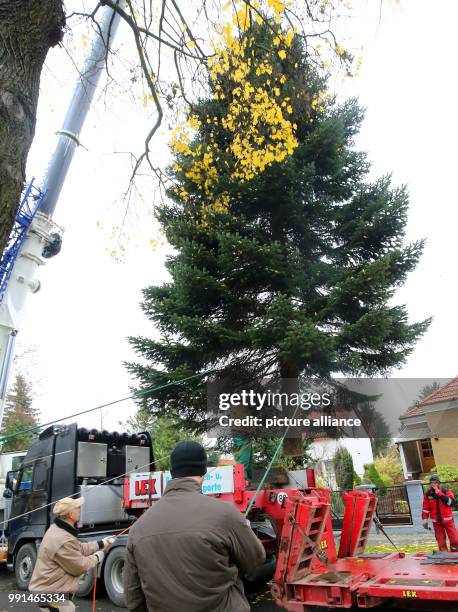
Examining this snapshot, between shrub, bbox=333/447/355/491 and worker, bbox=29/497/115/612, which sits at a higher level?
shrub, bbox=333/447/355/491

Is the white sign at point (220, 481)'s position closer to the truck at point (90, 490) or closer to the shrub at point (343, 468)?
the truck at point (90, 490)

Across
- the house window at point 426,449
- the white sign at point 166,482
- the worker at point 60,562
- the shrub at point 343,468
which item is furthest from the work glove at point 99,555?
the house window at point 426,449

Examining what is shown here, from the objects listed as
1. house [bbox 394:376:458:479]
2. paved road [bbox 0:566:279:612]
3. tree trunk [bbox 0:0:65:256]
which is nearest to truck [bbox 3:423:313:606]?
paved road [bbox 0:566:279:612]

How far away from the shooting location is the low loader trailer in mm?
4953

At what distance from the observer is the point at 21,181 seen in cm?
266

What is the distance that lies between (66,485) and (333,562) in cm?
472

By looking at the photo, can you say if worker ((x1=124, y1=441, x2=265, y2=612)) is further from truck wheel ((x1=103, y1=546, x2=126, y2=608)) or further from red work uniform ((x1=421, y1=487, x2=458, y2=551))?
red work uniform ((x1=421, y1=487, x2=458, y2=551))

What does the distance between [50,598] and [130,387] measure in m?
7.95

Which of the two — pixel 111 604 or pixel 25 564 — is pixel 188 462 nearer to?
pixel 111 604

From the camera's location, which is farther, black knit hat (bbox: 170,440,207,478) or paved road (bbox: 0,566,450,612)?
paved road (bbox: 0,566,450,612)

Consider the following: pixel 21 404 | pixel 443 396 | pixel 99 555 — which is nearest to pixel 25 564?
pixel 99 555

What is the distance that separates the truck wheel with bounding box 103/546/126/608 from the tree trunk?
614 centimetres

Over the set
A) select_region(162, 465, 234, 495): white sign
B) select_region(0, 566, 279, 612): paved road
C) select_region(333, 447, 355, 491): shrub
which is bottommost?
select_region(0, 566, 279, 612): paved road

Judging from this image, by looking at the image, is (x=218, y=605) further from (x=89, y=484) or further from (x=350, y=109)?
(x=350, y=109)
